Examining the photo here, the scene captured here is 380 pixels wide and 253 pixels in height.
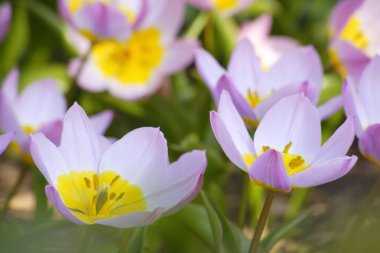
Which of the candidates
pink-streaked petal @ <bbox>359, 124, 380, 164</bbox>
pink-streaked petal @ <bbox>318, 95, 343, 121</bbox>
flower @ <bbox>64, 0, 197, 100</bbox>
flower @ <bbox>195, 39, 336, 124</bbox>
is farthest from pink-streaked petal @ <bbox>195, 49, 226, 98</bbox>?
flower @ <bbox>64, 0, 197, 100</bbox>

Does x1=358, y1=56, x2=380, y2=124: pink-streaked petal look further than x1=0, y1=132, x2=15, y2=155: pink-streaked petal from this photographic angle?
Yes

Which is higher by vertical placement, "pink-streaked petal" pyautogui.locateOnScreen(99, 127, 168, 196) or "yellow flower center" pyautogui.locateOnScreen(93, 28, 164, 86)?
"pink-streaked petal" pyautogui.locateOnScreen(99, 127, 168, 196)

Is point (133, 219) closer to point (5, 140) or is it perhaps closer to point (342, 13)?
point (5, 140)

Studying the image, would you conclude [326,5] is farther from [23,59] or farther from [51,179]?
[51,179]

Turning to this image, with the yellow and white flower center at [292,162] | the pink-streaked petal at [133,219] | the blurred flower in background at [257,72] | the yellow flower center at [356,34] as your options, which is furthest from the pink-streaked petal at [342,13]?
the pink-streaked petal at [133,219]

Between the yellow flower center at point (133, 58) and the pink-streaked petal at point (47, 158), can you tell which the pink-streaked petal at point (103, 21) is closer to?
the yellow flower center at point (133, 58)

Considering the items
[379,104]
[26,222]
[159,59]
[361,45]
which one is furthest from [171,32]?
[379,104]

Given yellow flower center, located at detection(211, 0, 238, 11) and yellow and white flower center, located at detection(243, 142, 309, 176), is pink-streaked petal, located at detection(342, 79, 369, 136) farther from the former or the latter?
yellow flower center, located at detection(211, 0, 238, 11)

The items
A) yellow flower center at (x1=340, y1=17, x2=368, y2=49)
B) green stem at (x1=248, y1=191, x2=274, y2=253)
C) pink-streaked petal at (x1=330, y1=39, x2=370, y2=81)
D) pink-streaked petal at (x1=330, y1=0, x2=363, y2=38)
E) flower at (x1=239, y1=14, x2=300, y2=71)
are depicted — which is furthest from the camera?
flower at (x1=239, y1=14, x2=300, y2=71)

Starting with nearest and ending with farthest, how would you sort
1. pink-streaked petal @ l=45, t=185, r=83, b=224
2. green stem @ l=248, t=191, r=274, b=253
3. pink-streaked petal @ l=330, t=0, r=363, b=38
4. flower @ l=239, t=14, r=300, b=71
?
pink-streaked petal @ l=45, t=185, r=83, b=224 < green stem @ l=248, t=191, r=274, b=253 < pink-streaked petal @ l=330, t=0, r=363, b=38 < flower @ l=239, t=14, r=300, b=71
